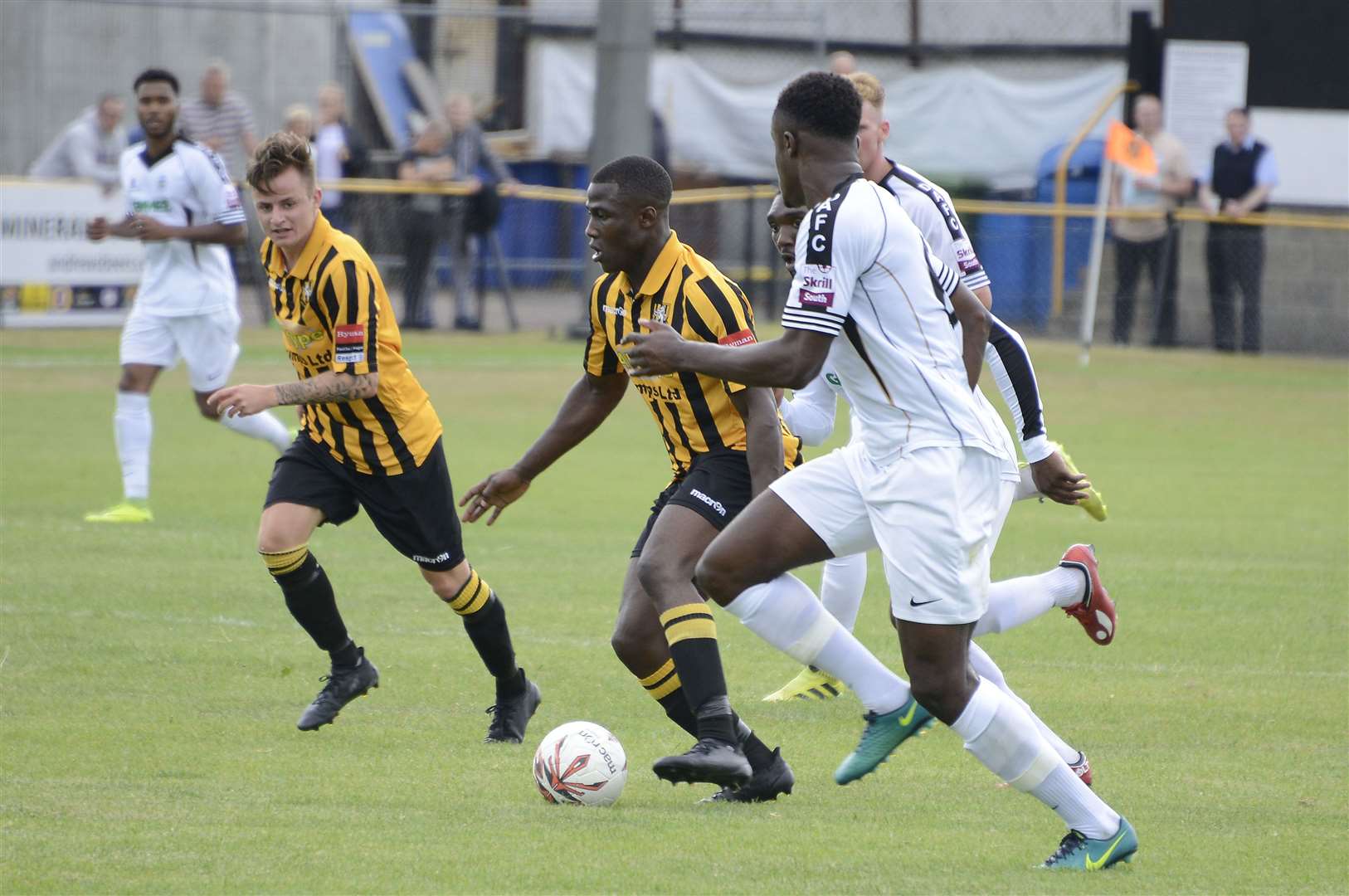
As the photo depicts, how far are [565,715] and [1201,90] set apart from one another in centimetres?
1711

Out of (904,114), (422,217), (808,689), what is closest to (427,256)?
(422,217)

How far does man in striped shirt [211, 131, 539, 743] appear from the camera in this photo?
6.54 metres

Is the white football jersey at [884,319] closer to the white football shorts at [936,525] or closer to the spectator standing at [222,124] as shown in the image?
the white football shorts at [936,525]

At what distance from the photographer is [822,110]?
5066 millimetres

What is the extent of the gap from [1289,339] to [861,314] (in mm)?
17493

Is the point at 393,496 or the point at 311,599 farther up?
the point at 393,496

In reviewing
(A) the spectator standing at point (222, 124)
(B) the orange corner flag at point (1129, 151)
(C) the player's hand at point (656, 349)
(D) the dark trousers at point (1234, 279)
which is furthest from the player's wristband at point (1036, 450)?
(A) the spectator standing at point (222, 124)

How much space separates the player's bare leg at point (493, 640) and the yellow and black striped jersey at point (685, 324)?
97 cm

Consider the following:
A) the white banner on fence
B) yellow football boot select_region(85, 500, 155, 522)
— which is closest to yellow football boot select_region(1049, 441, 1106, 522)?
yellow football boot select_region(85, 500, 155, 522)

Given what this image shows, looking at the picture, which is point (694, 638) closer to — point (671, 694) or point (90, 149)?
point (671, 694)

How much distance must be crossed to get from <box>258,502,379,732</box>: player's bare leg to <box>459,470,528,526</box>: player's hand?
0.58 meters

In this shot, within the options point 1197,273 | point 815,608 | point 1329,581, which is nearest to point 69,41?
point 1197,273

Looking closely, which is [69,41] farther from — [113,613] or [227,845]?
[227,845]

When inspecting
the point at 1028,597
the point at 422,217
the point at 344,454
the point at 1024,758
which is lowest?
the point at 1024,758
